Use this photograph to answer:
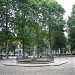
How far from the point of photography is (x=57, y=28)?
7838cm

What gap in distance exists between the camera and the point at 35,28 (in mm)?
66188

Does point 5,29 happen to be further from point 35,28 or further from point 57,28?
point 57,28

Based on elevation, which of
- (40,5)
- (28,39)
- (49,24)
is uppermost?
(40,5)

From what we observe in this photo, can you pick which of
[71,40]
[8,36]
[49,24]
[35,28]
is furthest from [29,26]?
[71,40]

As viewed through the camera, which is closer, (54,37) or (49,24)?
(49,24)

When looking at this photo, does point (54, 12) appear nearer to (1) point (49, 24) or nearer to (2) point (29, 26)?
(1) point (49, 24)

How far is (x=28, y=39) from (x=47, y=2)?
17319 mm

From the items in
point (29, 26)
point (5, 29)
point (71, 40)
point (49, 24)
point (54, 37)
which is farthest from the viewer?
point (71, 40)

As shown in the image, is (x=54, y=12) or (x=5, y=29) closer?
(x=5, y=29)

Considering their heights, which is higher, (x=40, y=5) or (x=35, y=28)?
(x=40, y=5)

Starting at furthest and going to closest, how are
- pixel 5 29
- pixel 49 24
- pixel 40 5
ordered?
pixel 49 24 → pixel 40 5 → pixel 5 29

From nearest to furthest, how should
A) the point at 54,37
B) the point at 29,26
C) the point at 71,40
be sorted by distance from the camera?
the point at 29,26 < the point at 54,37 < the point at 71,40

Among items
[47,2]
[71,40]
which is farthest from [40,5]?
[71,40]

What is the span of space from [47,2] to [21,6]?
15.4 m
